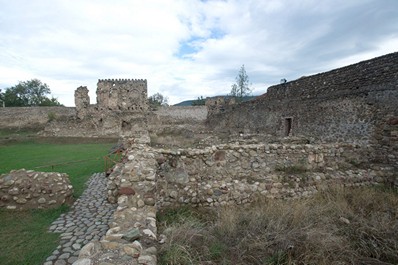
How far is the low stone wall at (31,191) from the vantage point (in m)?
5.22

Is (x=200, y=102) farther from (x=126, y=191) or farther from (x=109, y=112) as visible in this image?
(x=126, y=191)

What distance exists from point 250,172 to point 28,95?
6650 cm

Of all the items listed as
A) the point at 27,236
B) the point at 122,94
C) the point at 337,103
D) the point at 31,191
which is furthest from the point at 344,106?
the point at 122,94

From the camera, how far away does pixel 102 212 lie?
514 cm

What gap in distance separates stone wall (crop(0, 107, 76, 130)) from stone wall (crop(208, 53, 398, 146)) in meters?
30.4

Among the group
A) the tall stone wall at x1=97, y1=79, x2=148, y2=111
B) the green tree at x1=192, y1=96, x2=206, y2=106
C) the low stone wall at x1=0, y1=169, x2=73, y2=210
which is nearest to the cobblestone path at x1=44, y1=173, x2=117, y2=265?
the low stone wall at x1=0, y1=169, x2=73, y2=210

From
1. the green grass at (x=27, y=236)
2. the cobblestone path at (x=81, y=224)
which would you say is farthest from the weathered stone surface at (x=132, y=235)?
the green grass at (x=27, y=236)

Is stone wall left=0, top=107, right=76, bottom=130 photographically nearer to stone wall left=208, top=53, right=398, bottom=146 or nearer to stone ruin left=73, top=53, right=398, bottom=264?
stone wall left=208, top=53, right=398, bottom=146

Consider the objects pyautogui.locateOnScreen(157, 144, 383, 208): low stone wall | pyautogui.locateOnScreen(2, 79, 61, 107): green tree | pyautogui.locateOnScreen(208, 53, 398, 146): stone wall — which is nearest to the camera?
pyautogui.locateOnScreen(157, 144, 383, 208): low stone wall

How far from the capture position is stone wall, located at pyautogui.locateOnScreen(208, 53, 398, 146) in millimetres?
8070

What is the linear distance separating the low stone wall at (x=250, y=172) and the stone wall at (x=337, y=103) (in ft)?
9.72

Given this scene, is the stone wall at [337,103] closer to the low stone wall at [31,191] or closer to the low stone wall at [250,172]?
the low stone wall at [250,172]

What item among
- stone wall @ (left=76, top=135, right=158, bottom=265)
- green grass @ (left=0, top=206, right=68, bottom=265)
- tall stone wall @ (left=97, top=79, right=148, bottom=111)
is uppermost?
tall stone wall @ (left=97, top=79, right=148, bottom=111)

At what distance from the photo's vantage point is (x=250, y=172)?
18.8 ft
